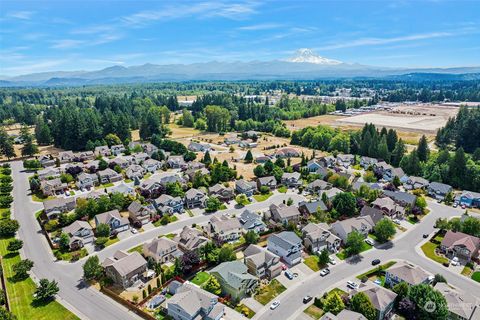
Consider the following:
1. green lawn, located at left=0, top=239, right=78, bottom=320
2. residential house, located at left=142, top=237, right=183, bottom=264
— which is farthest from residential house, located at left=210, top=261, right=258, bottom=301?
green lawn, located at left=0, top=239, right=78, bottom=320

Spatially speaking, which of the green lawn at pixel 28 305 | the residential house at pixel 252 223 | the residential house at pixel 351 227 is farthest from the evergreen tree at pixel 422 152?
the green lawn at pixel 28 305

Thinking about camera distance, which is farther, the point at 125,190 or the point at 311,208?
the point at 125,190

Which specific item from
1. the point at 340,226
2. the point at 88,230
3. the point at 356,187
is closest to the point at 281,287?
the point at 340,226

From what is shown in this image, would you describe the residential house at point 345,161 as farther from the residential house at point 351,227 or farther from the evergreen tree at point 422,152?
the residential house at point 351,227

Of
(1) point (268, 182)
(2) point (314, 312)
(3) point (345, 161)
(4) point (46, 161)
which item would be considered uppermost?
(4) point (46, 161)

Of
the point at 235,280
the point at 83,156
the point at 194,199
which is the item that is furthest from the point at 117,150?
the point at 235,280

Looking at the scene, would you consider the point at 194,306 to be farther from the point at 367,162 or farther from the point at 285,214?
the point at 367,162

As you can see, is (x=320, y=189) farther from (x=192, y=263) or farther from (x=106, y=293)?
(x=106, y=293)
